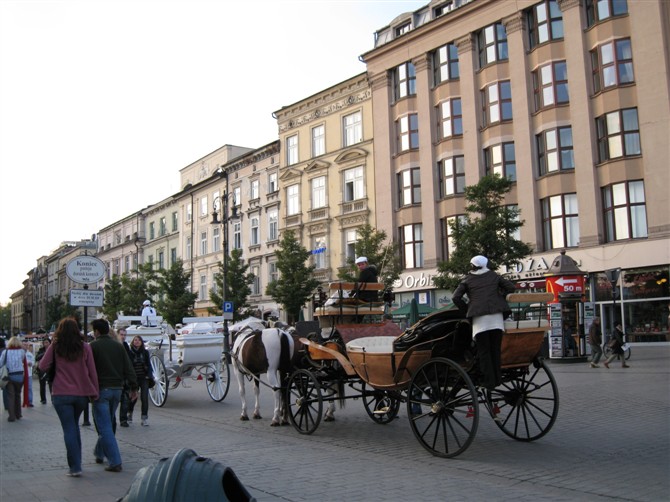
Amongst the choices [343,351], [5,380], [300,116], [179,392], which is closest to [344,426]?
[343,351]

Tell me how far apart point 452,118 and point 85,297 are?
26.8 meters

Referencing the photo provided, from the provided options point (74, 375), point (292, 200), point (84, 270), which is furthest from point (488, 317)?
point (292, 200)

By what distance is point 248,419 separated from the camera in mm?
12211

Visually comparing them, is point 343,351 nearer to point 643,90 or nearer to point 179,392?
point 179,392

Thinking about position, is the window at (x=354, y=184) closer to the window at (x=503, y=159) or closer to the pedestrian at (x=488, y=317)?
the window at (x=503, y=159)

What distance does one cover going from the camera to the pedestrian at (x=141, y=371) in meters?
12.1

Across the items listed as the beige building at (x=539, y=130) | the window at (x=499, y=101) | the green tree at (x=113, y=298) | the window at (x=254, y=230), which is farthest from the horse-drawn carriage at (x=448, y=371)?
the green tree at (x=113, y=298)

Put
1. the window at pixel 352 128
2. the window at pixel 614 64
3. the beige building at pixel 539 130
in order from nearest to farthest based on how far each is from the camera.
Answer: the beige building at pixel 539 130
the window at pixel 614 64
the window at pixel 352 128

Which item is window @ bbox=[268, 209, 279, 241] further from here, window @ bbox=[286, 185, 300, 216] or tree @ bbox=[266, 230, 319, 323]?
tree @ bbox=[266, 230, 319, 323]

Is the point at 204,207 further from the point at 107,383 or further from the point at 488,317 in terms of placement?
the point at 488,317

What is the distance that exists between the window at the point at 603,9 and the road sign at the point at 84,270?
25.6 metres

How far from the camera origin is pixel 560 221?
3052cm

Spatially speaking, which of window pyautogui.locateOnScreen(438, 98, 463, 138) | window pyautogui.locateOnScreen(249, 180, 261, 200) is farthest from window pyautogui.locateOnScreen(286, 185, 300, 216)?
window pyautogui.locateOnScreen(438, 98, 463, 138)

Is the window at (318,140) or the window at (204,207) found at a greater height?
the window at (318,140)
